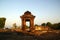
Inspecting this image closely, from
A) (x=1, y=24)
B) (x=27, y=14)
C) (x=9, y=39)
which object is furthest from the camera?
(x=1, y=24)

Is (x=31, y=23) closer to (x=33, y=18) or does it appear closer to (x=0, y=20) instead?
(x=33, y=18)

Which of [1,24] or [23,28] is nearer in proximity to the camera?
[23,28]

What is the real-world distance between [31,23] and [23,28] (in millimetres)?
2212

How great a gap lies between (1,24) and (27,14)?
33826mm

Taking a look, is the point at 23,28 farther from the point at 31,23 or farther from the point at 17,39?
the point at 17,39

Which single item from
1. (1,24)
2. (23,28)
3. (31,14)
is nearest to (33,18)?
(31,14)

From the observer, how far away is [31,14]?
28.3 m

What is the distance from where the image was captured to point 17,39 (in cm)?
1355

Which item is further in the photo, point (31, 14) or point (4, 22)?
point (4, 22)

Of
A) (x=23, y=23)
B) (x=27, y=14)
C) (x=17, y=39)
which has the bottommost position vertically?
(x=17, y=39)

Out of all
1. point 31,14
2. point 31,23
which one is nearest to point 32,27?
point 31,23

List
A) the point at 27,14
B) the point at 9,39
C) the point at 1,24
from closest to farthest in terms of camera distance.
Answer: the point at 9,39
the point at 27,14
the point at 1,24

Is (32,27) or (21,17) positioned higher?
(21,17)

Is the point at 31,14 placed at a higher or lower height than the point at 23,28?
higher
